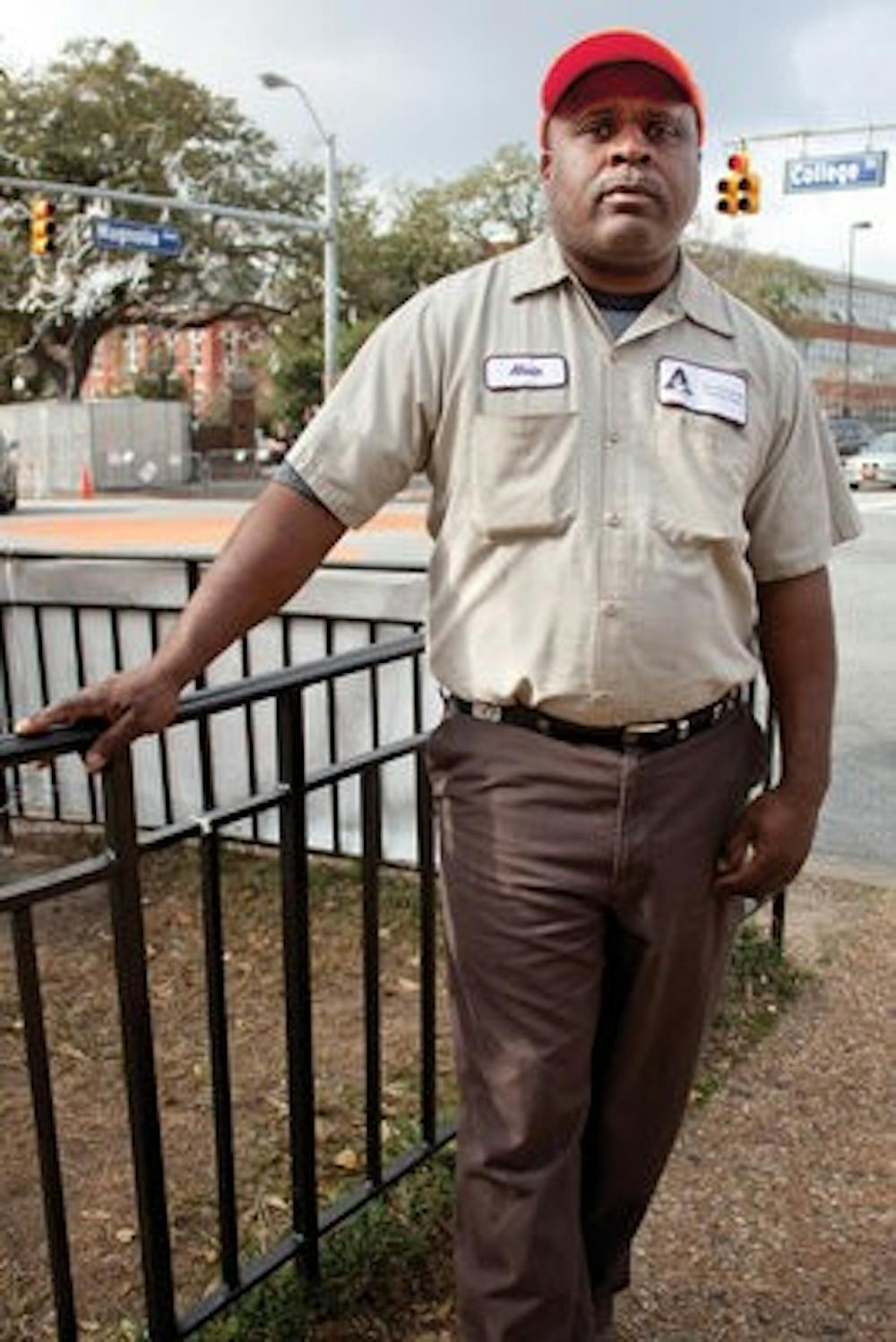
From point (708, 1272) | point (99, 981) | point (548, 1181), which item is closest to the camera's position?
point (548, 1181)

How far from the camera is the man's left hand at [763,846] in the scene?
2.05 meters

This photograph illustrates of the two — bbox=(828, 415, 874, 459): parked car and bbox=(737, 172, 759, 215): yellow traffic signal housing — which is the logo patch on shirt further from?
bbox=(828, 415, 874, 459): parked car

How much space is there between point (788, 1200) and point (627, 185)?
2.08 meters

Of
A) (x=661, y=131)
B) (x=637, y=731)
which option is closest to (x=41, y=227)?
(x=661, y=131)

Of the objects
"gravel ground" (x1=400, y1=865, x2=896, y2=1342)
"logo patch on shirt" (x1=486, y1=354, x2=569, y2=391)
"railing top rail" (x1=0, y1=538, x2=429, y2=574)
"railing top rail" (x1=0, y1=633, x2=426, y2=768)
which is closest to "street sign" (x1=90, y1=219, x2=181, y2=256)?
"railing top rail" (x1=0, y1=538, x2=429, y2=574)

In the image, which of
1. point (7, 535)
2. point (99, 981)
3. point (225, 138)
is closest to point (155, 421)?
point (225, 138)

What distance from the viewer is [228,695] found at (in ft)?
6.88

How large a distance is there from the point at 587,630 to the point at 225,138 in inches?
1552

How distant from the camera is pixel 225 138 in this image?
37875 millimetres

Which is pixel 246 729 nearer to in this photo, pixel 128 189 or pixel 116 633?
pixel 116 633

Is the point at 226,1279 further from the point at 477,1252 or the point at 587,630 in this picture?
the point at 587,630

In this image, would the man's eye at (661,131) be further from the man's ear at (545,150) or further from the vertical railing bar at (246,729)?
the vertical railing bar at (246,729)

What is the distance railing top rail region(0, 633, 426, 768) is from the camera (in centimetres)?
176

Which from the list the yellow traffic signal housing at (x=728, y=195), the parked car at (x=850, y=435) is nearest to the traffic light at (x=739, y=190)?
the yellow traffic signal housing at (x=728, y=195)
